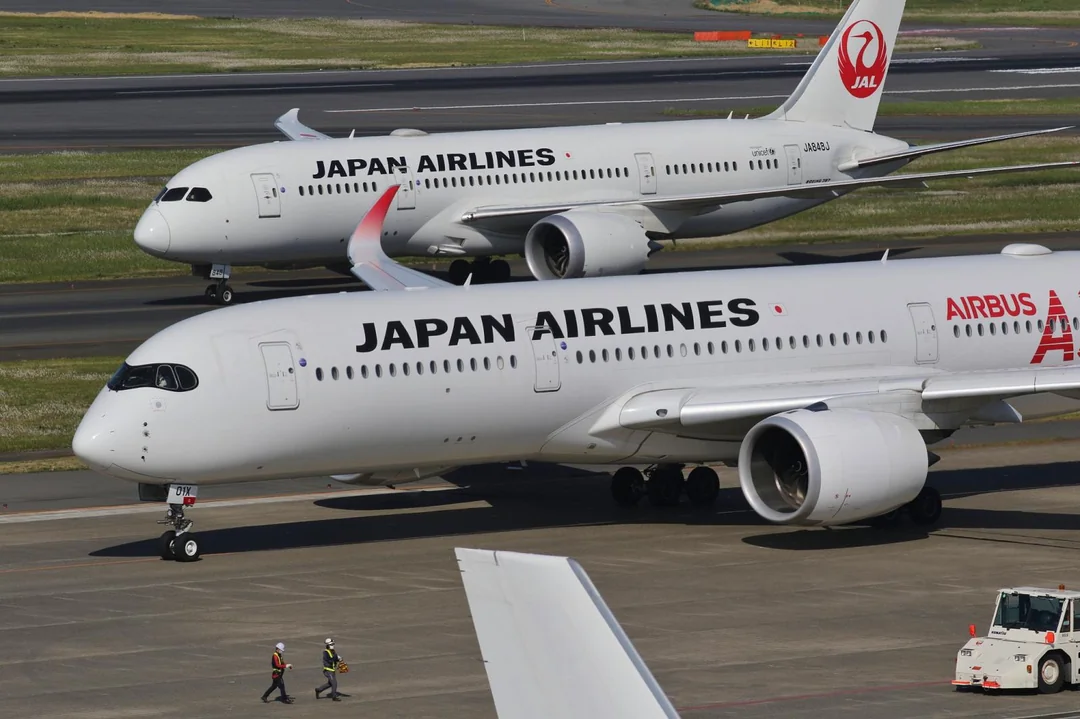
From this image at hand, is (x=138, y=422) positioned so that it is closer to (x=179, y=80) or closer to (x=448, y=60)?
(x=179, y=80)

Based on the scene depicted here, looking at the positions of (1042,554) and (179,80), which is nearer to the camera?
(1042,554)

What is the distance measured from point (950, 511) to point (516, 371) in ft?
29.5

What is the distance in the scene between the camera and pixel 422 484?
39.2 metres

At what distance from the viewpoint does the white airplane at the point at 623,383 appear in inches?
1232

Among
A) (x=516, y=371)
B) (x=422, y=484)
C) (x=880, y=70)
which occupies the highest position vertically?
(x=880, y=70)

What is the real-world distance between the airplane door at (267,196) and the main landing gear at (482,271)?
6.92 metres

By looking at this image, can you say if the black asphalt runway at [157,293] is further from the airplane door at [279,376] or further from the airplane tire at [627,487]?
the airplane door at [279,376]

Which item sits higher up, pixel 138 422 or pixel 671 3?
pixel 671 3

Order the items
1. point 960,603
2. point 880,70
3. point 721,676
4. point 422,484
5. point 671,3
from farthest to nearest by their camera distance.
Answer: point 671,3 < point 880,70 < point 422,484 < point 960,603 < point 721,676

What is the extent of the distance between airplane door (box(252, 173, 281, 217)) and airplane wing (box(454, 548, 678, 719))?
44217mm

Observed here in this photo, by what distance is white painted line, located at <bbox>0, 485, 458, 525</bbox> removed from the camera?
36.3 metres

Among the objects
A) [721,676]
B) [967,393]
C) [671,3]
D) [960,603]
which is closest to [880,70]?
[967,393]

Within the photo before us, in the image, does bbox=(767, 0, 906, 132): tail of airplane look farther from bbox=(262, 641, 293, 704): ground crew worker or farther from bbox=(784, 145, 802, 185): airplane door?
bbox=(262, 641, 293, 704): ground crew worker

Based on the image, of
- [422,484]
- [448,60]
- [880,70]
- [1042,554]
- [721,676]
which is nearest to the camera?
[721,676]
